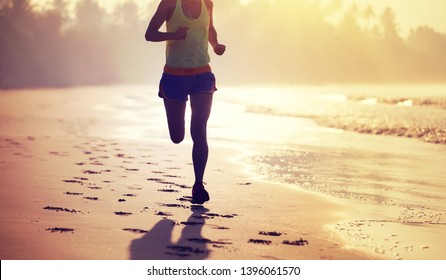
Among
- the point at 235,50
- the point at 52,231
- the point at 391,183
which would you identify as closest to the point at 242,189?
the point at 391,183

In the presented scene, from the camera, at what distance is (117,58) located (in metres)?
110

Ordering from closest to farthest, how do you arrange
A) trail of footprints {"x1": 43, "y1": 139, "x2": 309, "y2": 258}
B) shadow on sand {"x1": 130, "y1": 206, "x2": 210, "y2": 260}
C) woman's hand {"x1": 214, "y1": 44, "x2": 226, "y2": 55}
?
shadow on sand {"x1": 130, "y1": 206, "x2": 210, "y2": 260}, trail of footprints {"x1": 43, "y1": 139, "x2": 309, "y2": 258}, woman's hand {"x1": 214, "y1": 44, "x2": 226, "y2": 55}

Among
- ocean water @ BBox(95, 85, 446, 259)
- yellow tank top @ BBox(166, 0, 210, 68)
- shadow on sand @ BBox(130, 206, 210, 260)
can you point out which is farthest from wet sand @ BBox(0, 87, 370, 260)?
yellow tank top @ BBox(166, 0, 210, 68)

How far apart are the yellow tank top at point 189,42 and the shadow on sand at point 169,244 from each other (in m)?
1.38

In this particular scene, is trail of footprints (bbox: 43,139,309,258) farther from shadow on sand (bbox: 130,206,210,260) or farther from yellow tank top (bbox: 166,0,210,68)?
yellow tank top (bbox: 166,0,210,68)

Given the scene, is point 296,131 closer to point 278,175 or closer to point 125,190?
point 278,175

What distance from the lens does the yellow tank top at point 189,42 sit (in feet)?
20.0

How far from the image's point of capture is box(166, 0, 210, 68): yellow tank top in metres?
6.08

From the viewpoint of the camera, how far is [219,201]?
6.38 metres

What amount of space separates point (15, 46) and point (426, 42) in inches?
3442

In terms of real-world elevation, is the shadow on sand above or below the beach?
below

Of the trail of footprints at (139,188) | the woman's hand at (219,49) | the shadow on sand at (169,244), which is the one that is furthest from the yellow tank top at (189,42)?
the shadow on sand at (169,244)

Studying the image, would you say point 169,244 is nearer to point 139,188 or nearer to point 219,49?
point 219,49
